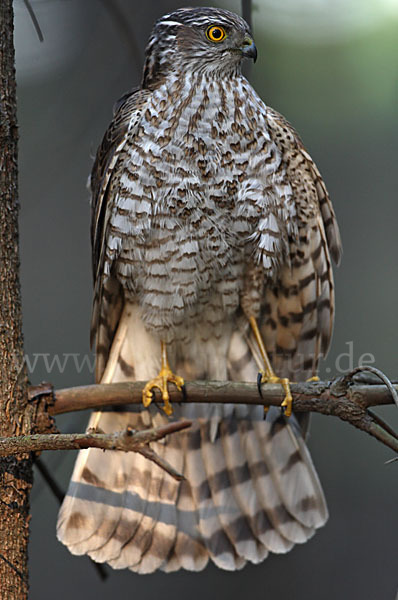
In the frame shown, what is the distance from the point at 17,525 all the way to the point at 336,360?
6.10 ft

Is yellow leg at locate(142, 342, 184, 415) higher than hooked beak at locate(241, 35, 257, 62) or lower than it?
lower

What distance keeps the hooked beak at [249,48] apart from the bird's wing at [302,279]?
22 centimetres

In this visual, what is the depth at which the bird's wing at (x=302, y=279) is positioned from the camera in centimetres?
215

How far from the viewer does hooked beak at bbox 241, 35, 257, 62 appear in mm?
1976

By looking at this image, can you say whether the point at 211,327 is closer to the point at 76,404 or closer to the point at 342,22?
the point at 76,404

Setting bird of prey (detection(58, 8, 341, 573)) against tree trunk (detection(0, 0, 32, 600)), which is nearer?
tree trunk (detection(0, 0, 32, 600))

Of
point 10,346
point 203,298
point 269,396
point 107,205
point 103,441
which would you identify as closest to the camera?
point 103,441

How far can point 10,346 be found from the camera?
1708 mm

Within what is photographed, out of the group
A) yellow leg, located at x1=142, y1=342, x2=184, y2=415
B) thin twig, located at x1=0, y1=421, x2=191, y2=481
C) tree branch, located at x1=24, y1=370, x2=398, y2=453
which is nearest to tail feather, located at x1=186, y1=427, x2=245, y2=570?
yellow leg, located at x1=142, y1=342, x2=184, y2=415

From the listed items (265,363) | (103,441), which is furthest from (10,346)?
(265,363)

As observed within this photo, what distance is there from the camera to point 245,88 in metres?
2.07

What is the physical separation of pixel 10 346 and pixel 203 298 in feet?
2.43

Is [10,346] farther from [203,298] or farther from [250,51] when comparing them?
[250,51]

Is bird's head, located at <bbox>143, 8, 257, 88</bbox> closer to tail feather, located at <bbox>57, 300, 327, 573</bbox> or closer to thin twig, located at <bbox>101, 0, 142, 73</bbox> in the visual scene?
thin twig, located at <bbox>101, 0, 142, 73</bbox>
